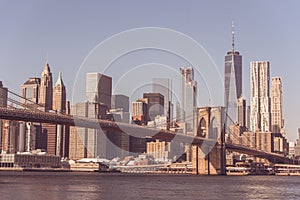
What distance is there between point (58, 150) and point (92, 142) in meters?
8.28

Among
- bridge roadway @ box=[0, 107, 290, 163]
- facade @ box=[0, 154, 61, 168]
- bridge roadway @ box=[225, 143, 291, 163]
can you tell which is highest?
bridge roadway @ box=[0, 107, 290, 163]

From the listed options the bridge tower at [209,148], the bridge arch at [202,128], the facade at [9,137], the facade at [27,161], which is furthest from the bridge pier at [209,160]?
the facade at [9,137]

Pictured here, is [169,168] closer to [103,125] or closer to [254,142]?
[254,142]

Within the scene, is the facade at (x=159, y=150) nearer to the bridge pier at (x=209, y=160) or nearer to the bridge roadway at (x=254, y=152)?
the bridge roadway at (x=254, y=152)

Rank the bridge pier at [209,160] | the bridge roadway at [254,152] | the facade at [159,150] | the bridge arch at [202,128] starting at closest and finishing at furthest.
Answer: the bridge pier at [209,160]
the bridge arch at [202,128]
the bridge roadway at [254,152]
the facade at [159,150]

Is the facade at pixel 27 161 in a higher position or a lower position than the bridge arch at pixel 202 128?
lower

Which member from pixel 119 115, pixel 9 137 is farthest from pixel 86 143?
pixel 119 115

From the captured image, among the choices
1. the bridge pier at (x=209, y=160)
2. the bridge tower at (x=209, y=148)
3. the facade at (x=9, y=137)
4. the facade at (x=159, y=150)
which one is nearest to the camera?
the bridge tower at (x=209, y=148)

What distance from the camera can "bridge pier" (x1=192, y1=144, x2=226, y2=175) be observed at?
6950cm

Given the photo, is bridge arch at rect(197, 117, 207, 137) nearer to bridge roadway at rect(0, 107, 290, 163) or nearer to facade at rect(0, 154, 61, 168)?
bridge roadway at rect(0, 107, 290, 163)

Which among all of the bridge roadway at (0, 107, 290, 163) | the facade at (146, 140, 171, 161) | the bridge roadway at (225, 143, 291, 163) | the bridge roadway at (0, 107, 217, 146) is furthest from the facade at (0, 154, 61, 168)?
the bridge roadway at (0, 107, 217, 146)

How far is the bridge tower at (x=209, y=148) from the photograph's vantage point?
69312mm

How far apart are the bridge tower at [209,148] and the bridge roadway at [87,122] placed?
7.39ft

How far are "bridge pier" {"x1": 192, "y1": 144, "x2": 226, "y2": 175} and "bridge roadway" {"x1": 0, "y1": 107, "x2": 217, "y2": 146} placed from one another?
2.67 metres
